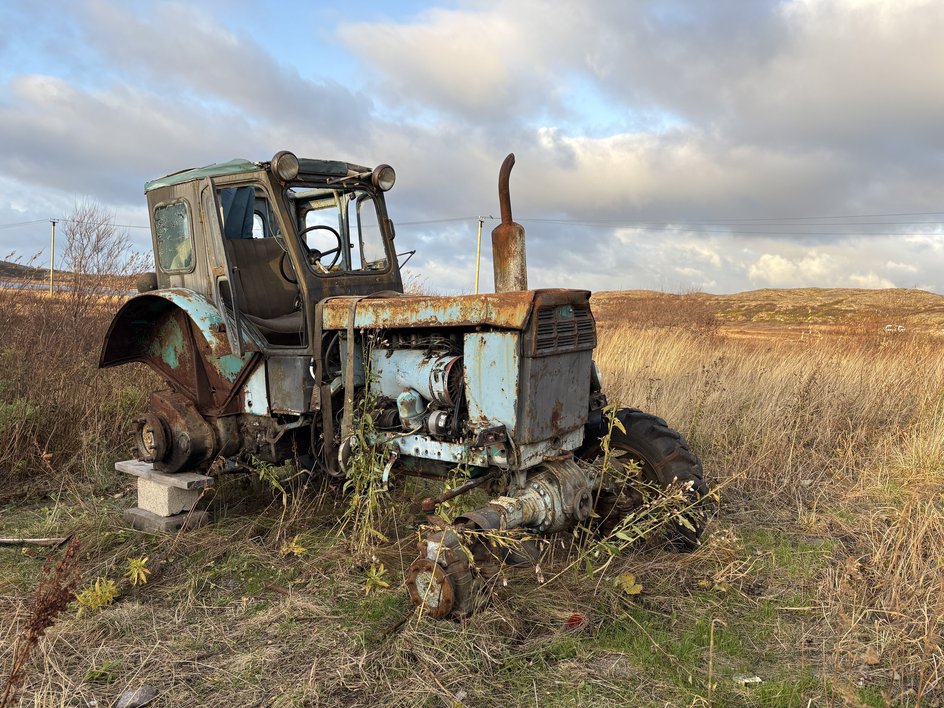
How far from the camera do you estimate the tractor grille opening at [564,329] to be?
3.29m

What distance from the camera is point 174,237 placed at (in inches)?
176

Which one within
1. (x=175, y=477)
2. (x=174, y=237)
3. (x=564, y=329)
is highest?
(x=174, y=237)

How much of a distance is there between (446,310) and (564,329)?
2.00ft

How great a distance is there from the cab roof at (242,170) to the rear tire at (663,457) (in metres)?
2.28

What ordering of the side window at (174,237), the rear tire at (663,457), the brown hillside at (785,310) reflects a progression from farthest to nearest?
the brown hillside at (785,310)
the side window at (174,237)
the rear tire at (663,457)

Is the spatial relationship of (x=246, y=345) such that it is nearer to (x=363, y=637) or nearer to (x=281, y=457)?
(x=281, y=457)

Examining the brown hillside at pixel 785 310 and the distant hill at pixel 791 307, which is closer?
the brown hillside at pixel 785 310

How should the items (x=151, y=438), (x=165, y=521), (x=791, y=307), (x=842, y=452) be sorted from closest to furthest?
(x=165, y=521)
(x=151, y=438)
(x=842, y=452)
(x=791, y=307)

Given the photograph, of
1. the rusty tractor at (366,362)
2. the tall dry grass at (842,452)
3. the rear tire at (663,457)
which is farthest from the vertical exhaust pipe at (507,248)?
the tall dry grass at (842,452)

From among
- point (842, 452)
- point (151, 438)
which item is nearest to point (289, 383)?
point (151, 438)

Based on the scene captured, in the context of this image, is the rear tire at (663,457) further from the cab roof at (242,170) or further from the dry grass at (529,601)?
the cab roof at (242,170)

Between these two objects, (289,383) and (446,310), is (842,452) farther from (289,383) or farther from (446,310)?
(289,383)

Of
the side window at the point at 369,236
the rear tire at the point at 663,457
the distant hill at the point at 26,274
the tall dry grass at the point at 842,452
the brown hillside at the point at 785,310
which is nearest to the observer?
the tall dry grass at the point at 842,452

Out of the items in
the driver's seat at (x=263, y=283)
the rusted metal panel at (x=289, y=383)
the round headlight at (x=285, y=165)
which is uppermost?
the round headlight at (x=285, y=165)
